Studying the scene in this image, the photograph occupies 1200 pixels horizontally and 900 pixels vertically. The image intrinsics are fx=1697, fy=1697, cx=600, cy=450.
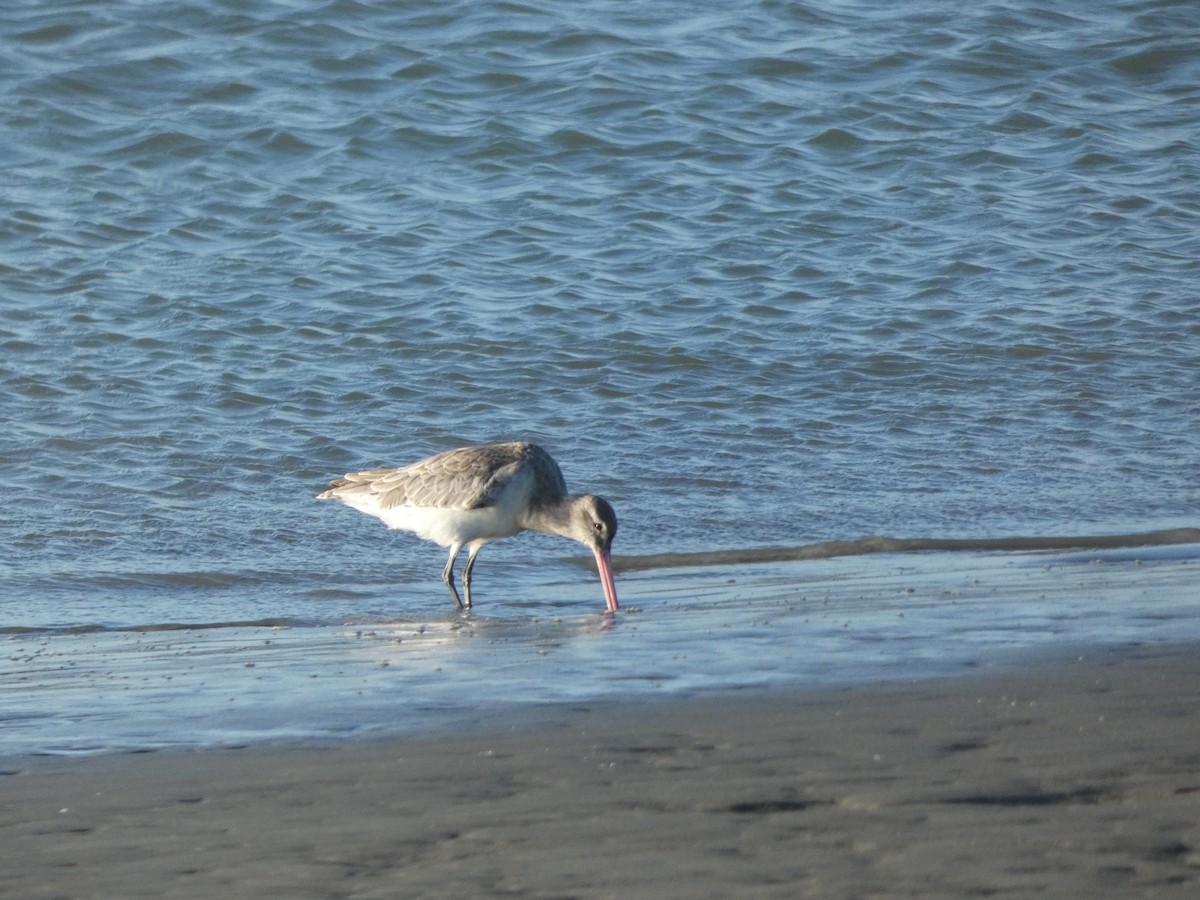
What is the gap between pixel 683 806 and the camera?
371 cm

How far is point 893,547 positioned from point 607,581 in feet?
5.21

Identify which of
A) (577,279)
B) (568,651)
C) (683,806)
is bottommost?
(577,279)

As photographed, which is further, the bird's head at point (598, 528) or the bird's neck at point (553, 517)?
the bird's neck at point (553, 517)

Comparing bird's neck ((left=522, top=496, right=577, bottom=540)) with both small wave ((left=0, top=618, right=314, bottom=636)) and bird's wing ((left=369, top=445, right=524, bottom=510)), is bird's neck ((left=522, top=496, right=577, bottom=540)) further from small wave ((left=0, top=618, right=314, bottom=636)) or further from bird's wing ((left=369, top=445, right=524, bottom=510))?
small wave ((left=0, top=618, right=314, bottom=636))

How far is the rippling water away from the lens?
891 centimetres

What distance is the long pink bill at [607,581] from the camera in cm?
720

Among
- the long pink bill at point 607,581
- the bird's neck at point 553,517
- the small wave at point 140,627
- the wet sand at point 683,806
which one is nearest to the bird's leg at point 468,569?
the bird's neck at point 553,517

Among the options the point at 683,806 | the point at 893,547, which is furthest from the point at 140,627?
the point at 683,806

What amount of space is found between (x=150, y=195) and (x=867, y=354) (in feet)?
18.9

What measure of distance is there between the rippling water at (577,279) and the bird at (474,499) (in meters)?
0.28

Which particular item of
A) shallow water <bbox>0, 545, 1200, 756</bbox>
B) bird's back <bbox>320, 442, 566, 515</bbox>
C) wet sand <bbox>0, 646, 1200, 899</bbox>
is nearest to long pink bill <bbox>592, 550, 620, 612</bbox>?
shallow water <bbox>0, 545, 1200, 756</bbox>

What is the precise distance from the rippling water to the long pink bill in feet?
1.19

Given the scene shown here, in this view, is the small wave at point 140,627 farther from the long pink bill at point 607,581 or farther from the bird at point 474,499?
the long pink bill at point 607,581

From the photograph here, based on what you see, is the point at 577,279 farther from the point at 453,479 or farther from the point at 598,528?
the point at 598,528
